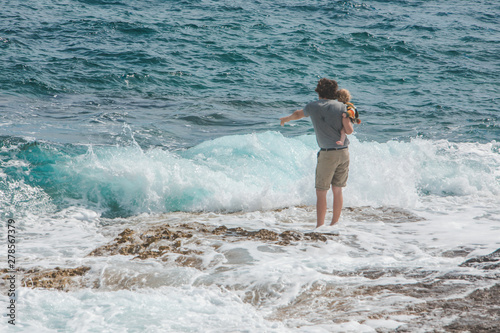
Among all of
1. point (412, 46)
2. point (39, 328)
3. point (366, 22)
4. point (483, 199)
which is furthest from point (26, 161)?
point (366, 22)

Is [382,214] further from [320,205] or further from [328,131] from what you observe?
[328,131]

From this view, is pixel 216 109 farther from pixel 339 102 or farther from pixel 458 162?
pixel 339 102

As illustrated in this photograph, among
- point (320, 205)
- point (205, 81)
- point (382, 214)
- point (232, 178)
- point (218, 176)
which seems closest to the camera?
point (320, 205)

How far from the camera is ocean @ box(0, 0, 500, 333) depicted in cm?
400

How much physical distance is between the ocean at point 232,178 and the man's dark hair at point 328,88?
5.50 ft

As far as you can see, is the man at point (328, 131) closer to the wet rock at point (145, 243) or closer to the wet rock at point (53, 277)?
the wet rock at point (145, 243)

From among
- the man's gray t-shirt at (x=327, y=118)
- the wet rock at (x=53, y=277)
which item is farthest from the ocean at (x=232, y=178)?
the man's gray t-shirt at (x=327, y=118)

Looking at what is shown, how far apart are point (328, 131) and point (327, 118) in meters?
0.17

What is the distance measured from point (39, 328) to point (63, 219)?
3092mm

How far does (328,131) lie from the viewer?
220 inches

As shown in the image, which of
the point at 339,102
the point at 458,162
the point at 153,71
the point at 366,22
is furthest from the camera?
the point at 366,22

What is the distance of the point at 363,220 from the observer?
6.57m

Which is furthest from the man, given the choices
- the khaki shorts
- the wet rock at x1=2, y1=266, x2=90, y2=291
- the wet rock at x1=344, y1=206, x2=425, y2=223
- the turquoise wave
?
the wet rock at x1=2, y1=266, x2=90, y2=291

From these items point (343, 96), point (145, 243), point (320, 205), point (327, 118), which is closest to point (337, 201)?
point (320, 205)
